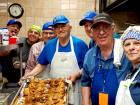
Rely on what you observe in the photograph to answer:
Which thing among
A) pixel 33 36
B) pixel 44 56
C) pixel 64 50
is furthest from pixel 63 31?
pixel 33 36

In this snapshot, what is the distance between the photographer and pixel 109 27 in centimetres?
219

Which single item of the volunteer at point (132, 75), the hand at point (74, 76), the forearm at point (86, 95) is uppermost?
the volunteer at point (132, 75)

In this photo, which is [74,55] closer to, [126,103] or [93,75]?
[93,75]

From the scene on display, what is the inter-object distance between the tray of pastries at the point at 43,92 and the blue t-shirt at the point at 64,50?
0.36 meters

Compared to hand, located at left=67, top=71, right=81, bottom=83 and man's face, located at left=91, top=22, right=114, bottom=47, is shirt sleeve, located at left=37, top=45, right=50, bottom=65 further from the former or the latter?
man's face, located at left=91, top=22, right=114, bottom=47

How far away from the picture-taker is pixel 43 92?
8.02 ft

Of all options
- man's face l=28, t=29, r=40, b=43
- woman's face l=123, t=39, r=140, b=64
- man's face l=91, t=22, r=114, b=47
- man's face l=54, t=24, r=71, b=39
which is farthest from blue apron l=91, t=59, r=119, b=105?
man's face l=28, t=29, r=40, b=43

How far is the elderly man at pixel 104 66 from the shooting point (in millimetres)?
2135

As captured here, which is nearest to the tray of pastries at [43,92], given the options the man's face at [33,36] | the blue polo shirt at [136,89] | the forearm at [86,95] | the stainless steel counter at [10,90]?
the stainless steel counter at [10,90]

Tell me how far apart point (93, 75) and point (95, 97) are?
A: 0.56 ft

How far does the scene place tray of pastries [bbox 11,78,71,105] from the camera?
230cm

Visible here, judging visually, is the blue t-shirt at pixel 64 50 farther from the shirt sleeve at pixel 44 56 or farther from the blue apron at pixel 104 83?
the blue apron at pixel 104 83

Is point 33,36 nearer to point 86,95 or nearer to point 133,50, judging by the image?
point 86,95

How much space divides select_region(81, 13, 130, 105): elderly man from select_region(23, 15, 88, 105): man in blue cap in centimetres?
45
